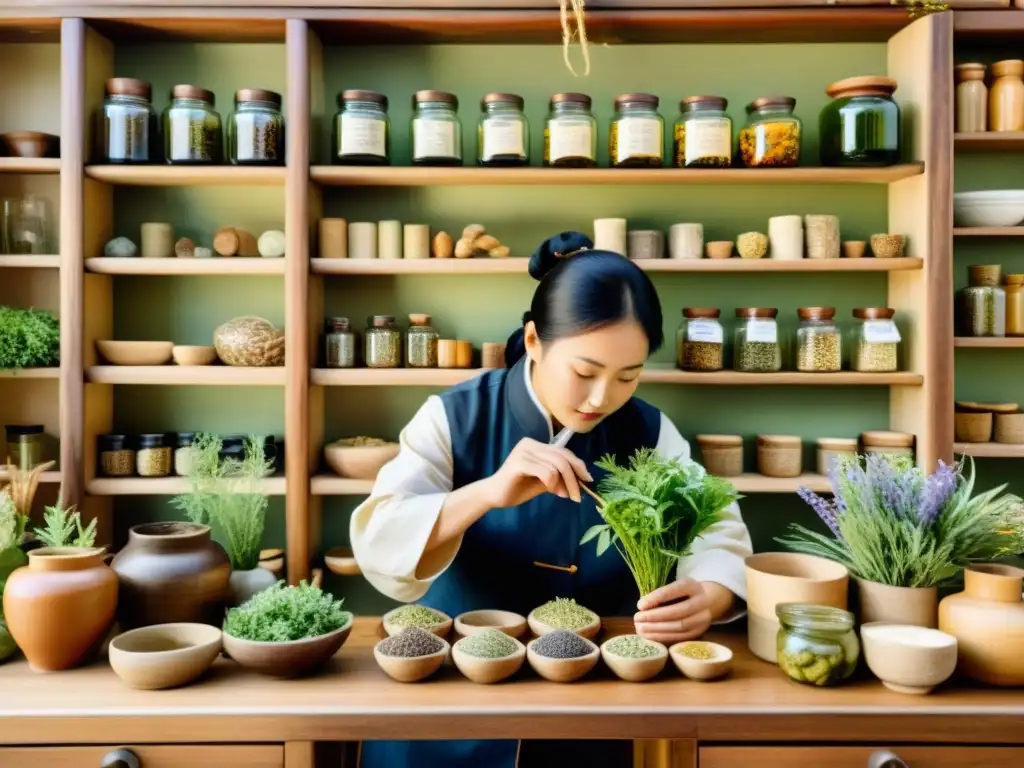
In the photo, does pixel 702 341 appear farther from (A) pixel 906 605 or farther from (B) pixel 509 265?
(A) pixel 906 605

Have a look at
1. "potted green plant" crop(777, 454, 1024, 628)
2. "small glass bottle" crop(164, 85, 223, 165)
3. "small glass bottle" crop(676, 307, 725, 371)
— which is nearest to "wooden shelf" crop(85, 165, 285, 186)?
"small glass bottle" crop(164, 85, 223, 165)

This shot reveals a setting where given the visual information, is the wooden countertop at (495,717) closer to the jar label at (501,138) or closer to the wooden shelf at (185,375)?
the wooden shelf at (185,375)

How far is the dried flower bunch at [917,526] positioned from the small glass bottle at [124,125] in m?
2.23

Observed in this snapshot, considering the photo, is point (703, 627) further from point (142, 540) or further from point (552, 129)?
point (552, 129)

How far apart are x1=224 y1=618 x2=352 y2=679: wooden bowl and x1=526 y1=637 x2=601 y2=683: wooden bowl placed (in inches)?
14.1

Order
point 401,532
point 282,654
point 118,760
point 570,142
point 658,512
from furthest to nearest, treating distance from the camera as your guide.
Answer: point 570,142
point 401,532
point 658,512
point 282,654
point 118,760

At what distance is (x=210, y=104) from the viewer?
258cm

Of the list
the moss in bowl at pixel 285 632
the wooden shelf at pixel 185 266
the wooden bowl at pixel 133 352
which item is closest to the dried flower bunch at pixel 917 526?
the moss in bowl at pixel 285 632

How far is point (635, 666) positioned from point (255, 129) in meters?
1.96

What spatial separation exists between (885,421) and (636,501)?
1.74 m

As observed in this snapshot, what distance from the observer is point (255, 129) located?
8.35 ft

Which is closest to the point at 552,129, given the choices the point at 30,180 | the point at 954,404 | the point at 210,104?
the point at 210,104

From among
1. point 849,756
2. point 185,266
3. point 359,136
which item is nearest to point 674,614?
point 849,756

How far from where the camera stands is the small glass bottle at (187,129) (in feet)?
8.34
